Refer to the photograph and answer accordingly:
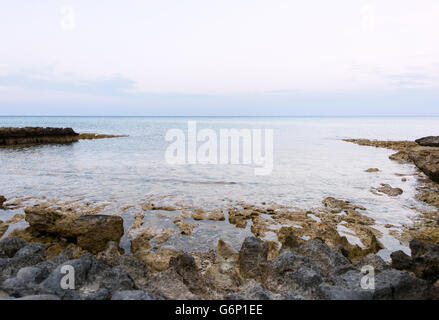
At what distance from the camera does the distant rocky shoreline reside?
546 cm

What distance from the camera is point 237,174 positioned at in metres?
22.0

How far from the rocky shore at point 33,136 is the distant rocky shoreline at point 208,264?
42.9 metres

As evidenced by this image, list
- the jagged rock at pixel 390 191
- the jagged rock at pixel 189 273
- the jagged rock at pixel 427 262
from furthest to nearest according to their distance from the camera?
the jagged rock at pixel 390 191, the jagged rock at pixel 427 262, the jagged rock at pixel 189 273

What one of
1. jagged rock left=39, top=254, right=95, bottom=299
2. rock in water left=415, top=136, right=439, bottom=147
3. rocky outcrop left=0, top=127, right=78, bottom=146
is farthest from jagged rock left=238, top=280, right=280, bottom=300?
rocky outcrop left=0, top=127, right=78, bottom=146

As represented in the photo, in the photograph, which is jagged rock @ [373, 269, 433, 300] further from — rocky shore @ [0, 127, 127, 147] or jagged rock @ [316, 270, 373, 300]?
rocky shore @ [0, 127, 127, 147]

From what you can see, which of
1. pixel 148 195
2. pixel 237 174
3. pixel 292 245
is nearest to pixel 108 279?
pixel 292 245

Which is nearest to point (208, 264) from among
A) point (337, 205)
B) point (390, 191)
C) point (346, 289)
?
point (346, 289)

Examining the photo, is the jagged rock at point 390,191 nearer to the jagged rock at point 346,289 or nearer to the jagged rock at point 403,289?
the jagged rock at point 346,289

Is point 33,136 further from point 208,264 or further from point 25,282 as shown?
point 208,264

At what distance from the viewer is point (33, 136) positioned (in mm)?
48750

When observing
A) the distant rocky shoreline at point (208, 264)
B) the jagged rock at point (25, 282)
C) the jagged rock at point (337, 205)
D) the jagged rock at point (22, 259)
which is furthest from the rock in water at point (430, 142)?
the jagged rock at point (25, 282)

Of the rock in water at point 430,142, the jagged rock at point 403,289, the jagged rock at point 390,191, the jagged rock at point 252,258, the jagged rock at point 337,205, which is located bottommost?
the jagged rock at point 337,205

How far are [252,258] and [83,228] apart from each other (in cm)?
504

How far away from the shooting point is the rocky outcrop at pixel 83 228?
8414mm
